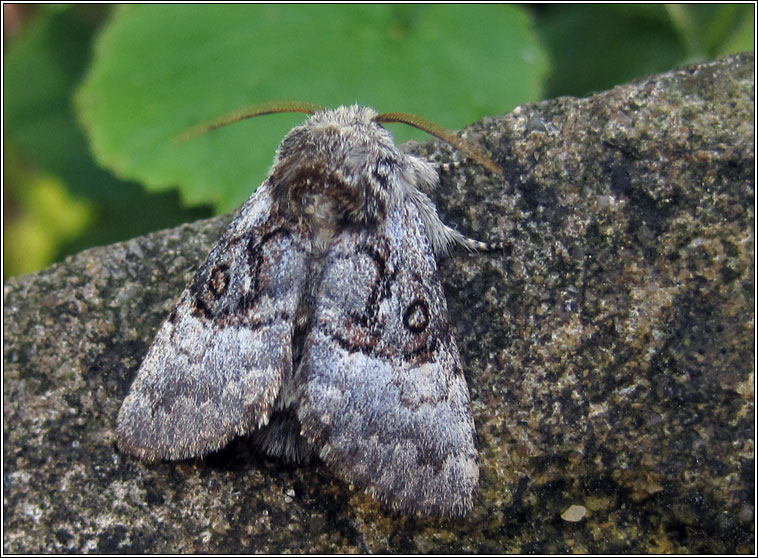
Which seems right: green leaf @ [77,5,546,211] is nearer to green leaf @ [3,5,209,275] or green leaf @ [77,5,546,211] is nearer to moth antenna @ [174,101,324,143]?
moth antenna @ [174,101,324,143]

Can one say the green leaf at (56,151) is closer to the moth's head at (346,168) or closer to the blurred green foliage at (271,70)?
the blurred green foliage at (271,70)

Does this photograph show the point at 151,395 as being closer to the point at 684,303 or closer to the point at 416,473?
the point at 416,473

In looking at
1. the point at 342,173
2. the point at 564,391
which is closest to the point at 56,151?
the point at 342,173

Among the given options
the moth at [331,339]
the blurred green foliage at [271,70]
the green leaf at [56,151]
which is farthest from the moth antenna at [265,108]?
the green leaf at [56,151]

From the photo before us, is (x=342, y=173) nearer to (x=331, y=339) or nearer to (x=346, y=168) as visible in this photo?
(x=346, y=168)

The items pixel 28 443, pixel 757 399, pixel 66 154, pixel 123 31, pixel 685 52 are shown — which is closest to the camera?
pixel 757 399

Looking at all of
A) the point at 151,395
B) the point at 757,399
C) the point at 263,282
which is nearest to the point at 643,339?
the point at 757,399
